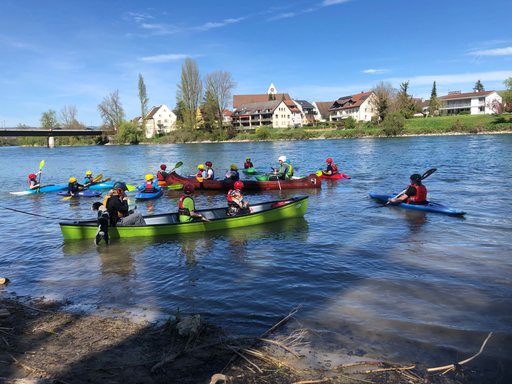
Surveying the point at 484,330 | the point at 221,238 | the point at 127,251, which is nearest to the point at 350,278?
the point at 484,330

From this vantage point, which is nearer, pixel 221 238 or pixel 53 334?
pixel 53 334

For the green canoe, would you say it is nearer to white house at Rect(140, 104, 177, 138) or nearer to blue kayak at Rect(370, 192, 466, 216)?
blue kayak at Rect(370, 192, 466, 216)

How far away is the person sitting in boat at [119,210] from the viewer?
31.8ft

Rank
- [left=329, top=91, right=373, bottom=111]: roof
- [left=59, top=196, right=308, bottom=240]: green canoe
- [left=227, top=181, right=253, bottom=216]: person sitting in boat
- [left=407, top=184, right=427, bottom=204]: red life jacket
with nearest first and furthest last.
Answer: [left=59, top=196, right=308, bottom=240]: green canoe
[left=227, top=181, right=253, bottom=216]: person sitting in boat
[left=407, top=184, right=427, bottom=204]: red life jacket
[left=329, top=91, right=373, bottom=111]: roof

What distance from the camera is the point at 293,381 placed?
385cm

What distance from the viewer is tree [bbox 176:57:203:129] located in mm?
80562

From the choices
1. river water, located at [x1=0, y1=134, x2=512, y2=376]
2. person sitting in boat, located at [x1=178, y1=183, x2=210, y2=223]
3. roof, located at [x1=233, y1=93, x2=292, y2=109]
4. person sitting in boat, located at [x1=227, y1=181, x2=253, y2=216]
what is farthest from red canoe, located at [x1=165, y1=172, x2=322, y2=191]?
roof, located at [x1=233, y1=93, x2=292, y2=109]

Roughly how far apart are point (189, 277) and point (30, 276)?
365 centimetres

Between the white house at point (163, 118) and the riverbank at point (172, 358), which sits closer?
the riverbank at point (172, 358)

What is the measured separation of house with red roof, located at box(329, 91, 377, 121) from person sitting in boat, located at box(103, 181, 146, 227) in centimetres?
8178

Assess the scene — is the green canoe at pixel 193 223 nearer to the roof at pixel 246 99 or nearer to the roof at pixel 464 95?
the roof at pixel 464 95

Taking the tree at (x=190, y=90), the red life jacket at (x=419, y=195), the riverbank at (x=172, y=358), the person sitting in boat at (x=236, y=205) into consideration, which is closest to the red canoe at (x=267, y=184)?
the red life jacket at (x=419, y=195)

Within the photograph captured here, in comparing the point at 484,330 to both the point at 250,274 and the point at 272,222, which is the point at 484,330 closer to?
the point at 250,274

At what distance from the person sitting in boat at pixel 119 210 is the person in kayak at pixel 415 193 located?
916cm
